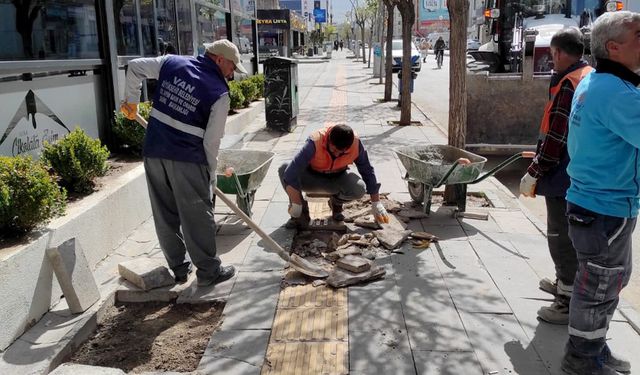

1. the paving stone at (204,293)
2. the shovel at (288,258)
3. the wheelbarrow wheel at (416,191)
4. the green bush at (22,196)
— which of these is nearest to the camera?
the green bush at (22,196)

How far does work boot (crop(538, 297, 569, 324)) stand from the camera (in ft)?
12.1

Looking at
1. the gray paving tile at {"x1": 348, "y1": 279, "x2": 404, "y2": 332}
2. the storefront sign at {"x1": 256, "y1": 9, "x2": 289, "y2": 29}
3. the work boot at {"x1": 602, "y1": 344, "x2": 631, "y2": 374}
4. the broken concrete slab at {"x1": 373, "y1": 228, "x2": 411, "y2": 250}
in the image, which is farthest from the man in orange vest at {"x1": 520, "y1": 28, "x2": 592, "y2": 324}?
the storefront sign at {"x1": 256, "y1": 9, "x2": 289, "y2": 29}

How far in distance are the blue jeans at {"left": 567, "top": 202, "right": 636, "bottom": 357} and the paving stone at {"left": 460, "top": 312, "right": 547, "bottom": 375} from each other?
307mm

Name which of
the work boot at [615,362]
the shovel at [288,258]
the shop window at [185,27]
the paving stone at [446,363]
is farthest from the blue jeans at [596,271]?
the shop window at [185,27]

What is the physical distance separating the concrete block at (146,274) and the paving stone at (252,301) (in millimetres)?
536

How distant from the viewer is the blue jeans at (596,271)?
2.90 m

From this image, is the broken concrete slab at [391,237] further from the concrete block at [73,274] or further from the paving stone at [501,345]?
the concrete block at [73,274]

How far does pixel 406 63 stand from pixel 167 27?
5.06 m

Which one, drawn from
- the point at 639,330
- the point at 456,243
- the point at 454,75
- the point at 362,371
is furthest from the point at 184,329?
the point at 454,75

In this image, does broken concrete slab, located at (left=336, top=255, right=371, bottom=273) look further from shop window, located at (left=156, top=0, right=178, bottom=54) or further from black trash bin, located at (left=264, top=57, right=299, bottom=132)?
black trash bin, located at (left=264, top=57, right=299, bottom=132)

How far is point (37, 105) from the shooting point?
5.39 meters

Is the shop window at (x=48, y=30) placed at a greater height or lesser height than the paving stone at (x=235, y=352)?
greater

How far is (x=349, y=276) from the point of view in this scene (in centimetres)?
433

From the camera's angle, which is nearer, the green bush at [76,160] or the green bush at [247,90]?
the green bush at [76,160]
